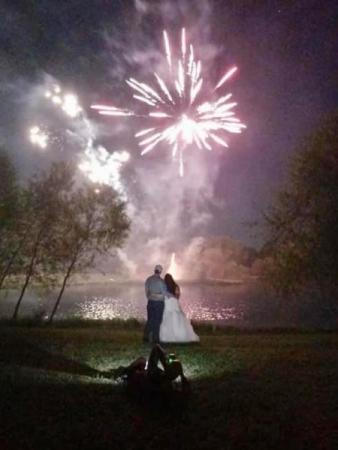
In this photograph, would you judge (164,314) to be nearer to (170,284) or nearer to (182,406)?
(170,284)

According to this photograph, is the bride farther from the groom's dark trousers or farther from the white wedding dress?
the groom's dark trousers

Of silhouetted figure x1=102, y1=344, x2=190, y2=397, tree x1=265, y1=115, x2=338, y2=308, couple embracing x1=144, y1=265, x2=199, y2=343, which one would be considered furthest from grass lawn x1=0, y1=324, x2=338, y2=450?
tree x1=265, y1=115, x2=338, y2=308

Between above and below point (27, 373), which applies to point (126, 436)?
below

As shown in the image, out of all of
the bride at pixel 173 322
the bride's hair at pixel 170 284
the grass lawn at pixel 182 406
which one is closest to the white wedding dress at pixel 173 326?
the bride at pixel 173 322

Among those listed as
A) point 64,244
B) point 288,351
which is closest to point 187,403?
point 288,351

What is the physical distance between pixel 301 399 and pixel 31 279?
27.9 metres

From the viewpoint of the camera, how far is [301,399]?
1015cm

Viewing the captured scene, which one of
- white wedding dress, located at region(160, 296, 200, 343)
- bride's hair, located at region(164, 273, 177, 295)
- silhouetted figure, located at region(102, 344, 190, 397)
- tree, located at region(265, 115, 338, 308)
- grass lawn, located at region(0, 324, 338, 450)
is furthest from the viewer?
tree, located at region(265, 115, 338, 308)

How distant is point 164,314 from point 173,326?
0.54m

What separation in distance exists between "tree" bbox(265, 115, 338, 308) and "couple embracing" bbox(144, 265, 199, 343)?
15.7 meters

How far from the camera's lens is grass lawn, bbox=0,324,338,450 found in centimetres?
779

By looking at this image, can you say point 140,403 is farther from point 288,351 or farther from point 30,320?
point 30,320

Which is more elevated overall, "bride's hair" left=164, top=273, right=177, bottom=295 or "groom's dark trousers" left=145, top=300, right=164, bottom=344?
"bride's hair" left=164, top=273, right=177, bottom=295

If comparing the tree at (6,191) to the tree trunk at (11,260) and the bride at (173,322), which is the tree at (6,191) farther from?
the bride at (173,322)
